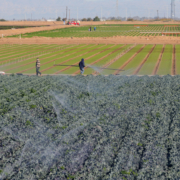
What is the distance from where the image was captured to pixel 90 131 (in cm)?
1166

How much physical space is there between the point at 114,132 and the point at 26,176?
163 inches

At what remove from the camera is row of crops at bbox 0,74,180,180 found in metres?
8.88

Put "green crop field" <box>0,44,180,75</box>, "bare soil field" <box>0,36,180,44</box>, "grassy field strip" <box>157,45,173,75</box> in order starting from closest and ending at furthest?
"grassy field strip" <box>157,45,173,75</box> < "green crop field" <box>0,44,180,75</box> < "bare soil field" <box>0,36,180,44</box>

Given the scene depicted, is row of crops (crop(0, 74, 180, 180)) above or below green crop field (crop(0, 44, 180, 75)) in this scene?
below

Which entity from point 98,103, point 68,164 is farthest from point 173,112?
point 68,164

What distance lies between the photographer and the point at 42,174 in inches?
344

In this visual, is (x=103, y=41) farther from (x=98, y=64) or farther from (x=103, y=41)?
(x=98, y=64)

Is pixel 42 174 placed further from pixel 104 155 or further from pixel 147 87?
pixel 147 87

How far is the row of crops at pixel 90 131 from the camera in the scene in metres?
8.88

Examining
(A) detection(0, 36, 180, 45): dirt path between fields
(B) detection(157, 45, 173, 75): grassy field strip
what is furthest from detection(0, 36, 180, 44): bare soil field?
(B) detection(157, 45, 173, 75): grassy field strip

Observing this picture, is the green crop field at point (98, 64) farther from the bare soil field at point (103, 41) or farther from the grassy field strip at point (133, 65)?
the bare soil field at point (103, 41)

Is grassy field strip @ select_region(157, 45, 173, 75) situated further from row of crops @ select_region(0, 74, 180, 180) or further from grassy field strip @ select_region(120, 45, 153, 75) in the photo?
row of crops @ select_region(0, 74, 180, 180)

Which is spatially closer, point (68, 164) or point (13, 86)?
point (68, 164)

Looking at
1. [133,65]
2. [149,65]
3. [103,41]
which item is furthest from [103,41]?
[149,65]
